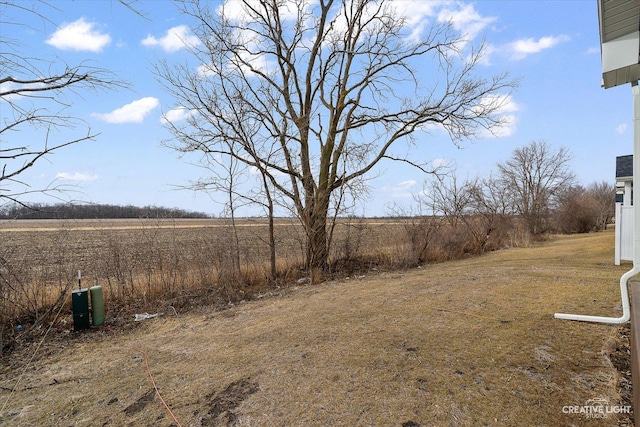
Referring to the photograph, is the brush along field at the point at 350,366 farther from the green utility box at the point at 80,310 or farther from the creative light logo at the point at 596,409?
the green utility box at the point at 80,310

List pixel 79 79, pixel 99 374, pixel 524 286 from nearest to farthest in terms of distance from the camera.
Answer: pixel 79 79
pixel 99 374
pixel 524 286

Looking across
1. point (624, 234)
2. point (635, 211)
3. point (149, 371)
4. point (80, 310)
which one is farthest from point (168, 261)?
point (624, 234)

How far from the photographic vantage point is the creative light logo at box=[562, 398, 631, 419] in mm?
2322

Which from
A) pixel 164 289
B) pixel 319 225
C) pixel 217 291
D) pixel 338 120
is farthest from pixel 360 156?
pixel 164 289

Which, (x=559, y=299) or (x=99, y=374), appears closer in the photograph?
(x=99, y=374)

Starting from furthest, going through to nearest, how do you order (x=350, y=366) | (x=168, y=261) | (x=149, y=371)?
(x=168, y=261) < (x=149, y=371) < (x=350, y=366)

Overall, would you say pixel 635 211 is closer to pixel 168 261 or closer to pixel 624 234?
pixel 624 234

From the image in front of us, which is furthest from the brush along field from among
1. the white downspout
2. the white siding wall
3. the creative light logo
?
the white siding wall

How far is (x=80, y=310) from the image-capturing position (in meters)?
5.58

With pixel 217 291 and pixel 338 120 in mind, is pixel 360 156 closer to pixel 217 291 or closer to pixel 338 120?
pixel 338 120

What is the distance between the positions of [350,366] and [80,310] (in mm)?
4609

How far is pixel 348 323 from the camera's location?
458 cm

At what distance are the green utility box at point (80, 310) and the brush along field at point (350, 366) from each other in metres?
0.18

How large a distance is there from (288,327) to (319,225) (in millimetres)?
4847
